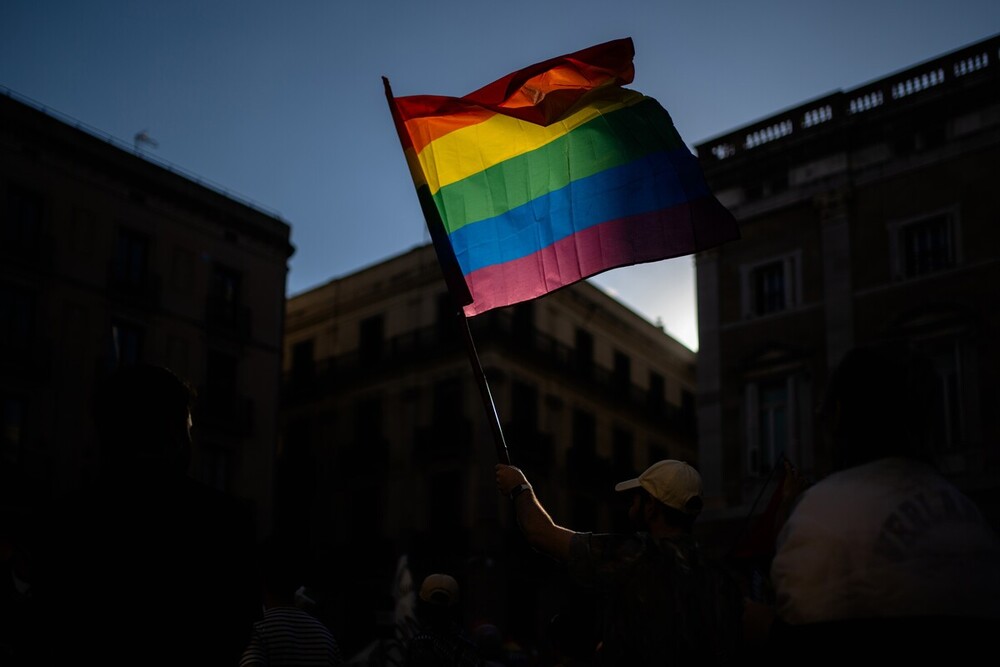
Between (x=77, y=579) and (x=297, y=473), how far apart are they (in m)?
39.1

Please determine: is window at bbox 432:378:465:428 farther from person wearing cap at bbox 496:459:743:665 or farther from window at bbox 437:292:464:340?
person wearing cap at bbox 496:459:743:665

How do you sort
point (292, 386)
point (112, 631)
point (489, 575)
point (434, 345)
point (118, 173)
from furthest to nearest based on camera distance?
point (292, 386), point (434, 345), point (489, 575), point (118, 173), point (112, 631)

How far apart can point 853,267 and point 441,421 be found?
17.4m

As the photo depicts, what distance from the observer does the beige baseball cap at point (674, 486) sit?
14.5ft

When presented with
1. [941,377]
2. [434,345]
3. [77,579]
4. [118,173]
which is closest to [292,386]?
[434,345]

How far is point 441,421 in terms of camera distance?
1500 inches

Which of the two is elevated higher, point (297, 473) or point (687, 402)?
point (687, 402)

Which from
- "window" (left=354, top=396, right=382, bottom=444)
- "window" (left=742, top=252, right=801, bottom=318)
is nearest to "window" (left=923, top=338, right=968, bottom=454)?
"window" (left=742, top=252, right=801, bottom=318)

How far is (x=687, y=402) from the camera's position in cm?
4772

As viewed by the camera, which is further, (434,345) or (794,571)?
(434,345)

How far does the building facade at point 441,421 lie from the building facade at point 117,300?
583cm

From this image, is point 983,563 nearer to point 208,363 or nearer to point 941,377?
point 941,377

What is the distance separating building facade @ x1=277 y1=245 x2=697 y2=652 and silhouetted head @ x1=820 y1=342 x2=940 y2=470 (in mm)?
32214

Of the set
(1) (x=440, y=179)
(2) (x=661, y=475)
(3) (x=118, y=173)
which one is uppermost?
(3) (x=118, y=173)
